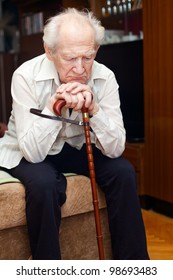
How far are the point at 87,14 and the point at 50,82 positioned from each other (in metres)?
0.30

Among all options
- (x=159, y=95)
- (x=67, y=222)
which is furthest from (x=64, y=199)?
(x=159, y=95)

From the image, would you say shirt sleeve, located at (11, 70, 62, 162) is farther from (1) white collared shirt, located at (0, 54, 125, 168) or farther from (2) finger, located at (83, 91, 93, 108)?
(2) finger, located at (83, 91, 93, 108)

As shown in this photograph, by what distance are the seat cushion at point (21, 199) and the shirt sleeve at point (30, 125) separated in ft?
0.41

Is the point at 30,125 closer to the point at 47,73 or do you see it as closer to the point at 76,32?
the point at 47,73

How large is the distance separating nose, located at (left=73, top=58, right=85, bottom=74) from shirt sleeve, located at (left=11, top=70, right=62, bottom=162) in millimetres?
174

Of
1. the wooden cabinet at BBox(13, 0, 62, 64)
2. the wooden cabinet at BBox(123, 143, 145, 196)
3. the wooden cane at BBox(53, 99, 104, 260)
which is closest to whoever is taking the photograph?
the wooden cane at BBox(53, 99, 104, 260)

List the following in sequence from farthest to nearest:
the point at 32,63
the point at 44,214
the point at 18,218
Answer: the point at 32,63, the point at 18,218, the point at 44,214

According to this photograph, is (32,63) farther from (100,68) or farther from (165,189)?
(165,189)

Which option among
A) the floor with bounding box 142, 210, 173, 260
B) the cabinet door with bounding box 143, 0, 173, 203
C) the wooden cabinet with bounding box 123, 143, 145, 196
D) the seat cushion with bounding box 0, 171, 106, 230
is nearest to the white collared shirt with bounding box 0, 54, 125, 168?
the seat cushion with bounding box 0, 171, 106, 230

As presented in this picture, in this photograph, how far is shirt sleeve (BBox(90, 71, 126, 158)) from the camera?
1.58m

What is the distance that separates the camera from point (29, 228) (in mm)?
1550

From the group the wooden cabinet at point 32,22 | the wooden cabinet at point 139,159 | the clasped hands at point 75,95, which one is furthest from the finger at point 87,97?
the wooden cabinet at point 32,22
